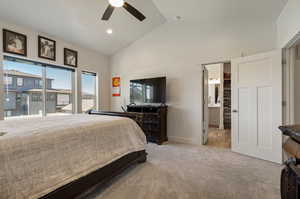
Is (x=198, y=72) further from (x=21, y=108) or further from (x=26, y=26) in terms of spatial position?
(x=21, y=108)

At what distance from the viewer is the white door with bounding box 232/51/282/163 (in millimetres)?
2744

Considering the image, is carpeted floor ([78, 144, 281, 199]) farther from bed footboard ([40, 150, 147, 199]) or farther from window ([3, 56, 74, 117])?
window ([3, 56, 74, 117])

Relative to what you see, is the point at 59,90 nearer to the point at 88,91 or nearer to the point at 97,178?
the point at 88,91

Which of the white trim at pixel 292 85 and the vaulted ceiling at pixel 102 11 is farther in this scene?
the vaulted ceiling at pixel 102 11

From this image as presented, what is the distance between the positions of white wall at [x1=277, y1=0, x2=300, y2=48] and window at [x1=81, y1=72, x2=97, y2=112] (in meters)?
4.81

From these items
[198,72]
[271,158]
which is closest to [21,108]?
[198,72]

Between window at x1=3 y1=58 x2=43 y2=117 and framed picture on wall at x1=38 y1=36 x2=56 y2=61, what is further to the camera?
framed picture on wall at x1=38 y1=36 x2=56 y2=61

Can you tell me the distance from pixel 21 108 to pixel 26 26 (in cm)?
180

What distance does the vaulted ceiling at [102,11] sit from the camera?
112 inches

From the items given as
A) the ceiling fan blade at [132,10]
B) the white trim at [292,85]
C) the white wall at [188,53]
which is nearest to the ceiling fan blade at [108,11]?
the ceiling fan blade at [132,10]

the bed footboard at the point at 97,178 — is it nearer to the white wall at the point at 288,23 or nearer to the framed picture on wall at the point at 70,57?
the white wall at the point at 288,23

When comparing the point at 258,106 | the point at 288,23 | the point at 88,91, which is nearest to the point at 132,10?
the point at 288,23

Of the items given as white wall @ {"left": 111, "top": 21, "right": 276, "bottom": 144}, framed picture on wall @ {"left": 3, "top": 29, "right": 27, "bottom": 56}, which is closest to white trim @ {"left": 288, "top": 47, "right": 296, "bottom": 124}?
white wall @ {"left": 111, "top": 21, "right": 276, "bottom": 144}

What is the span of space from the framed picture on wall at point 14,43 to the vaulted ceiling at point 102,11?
254mm
